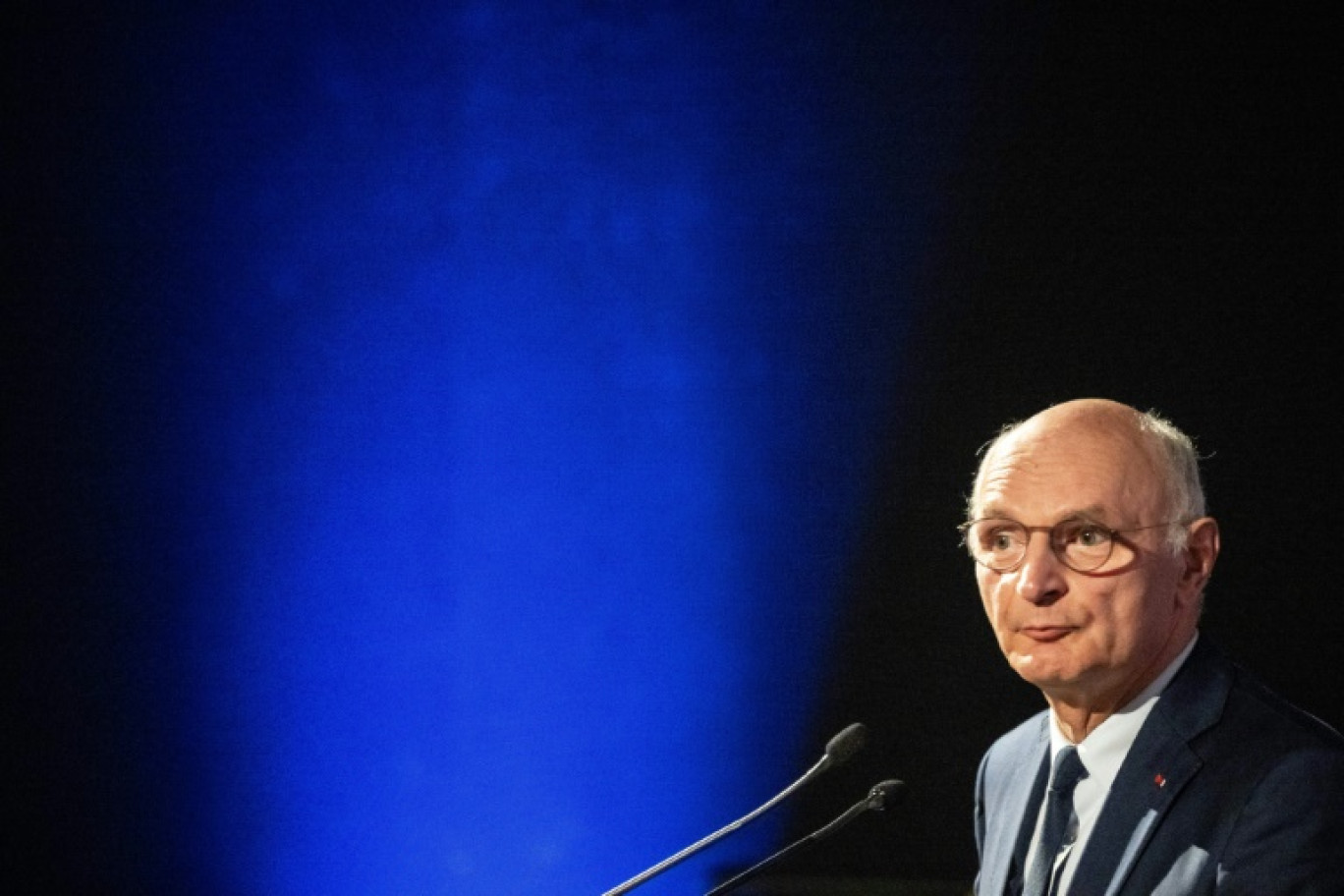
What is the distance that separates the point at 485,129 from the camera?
317cm

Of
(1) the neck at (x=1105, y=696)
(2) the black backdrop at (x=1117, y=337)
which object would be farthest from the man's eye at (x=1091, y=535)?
(2) the black backdrop at (x=1117, y=337)

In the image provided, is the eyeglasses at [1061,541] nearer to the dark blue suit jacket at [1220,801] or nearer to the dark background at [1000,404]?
the dark blue suit jacket at [1220,801]

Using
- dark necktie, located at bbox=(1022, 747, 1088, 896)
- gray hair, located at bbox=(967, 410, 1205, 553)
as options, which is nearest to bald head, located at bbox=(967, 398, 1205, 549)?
gray hair, located at bbox=(967, 410, 1205, 553)

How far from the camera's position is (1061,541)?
193 centimetres

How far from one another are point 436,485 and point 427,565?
0.64 feet

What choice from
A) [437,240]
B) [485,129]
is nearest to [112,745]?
[437,240]

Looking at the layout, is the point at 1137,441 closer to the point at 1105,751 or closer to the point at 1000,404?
the point at 1105,751

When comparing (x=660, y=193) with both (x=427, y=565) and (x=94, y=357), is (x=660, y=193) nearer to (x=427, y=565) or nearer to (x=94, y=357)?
(x=427, y=565)

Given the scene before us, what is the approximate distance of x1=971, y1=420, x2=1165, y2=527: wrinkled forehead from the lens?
6.23 feet

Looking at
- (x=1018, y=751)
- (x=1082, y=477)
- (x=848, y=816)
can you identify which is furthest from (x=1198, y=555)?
(x=848, y=816)

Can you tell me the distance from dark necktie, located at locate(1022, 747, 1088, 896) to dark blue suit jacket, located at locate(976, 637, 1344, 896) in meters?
0.11

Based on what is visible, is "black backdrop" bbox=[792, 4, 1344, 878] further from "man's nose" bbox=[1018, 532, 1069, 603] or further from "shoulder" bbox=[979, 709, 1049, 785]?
"man's nose" bbox=[1018, 532, 1069, 603]

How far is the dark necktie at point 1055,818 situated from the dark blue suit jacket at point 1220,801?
0.11m

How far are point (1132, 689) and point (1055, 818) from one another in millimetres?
231
